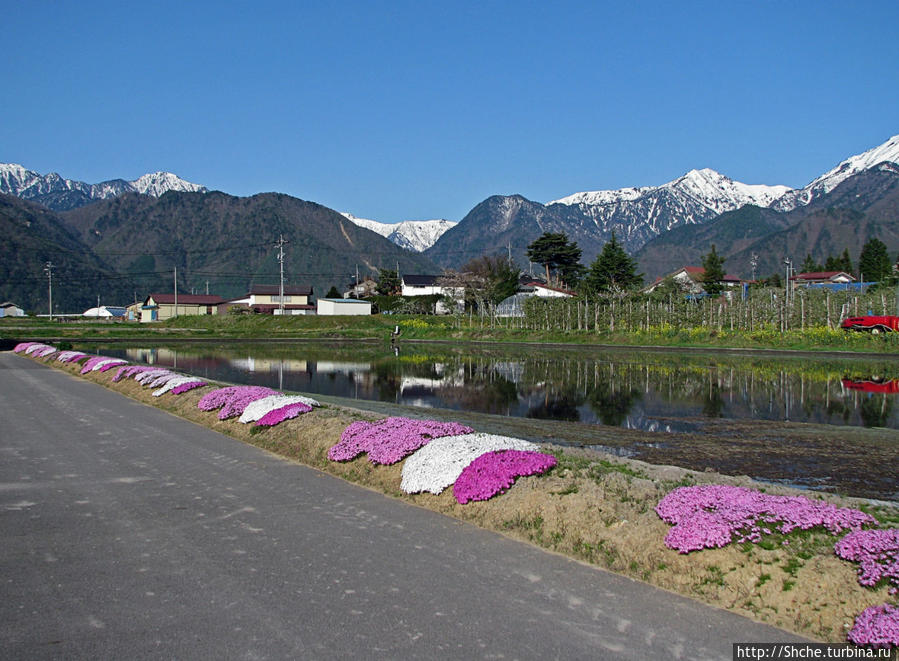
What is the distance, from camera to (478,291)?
8000 cm

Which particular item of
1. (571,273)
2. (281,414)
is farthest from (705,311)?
(281,414)

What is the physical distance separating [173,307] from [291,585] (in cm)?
10564

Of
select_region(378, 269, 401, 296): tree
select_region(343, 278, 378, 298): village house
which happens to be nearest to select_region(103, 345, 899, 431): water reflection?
select_region(378, 269, 401, 296): tree

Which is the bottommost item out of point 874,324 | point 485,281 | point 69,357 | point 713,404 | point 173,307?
point 713,404

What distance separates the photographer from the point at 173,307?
10350cm

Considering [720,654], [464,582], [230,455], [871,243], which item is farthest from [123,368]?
[871,243]

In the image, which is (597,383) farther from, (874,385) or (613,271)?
(613,271)

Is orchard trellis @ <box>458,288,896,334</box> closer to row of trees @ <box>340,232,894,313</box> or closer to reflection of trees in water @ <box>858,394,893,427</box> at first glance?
row of trees @ <box>340,232,894,313</box>

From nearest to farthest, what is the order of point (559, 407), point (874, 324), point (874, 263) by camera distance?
point (559, 407)
point (874, 324)
point (874, 263)

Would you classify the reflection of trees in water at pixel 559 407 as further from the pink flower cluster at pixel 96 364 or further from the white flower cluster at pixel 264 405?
the pink flower cluster at pixel 96 364

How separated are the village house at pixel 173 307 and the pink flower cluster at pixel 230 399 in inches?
3520

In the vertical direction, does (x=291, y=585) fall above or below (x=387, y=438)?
below

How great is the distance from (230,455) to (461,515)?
205 inches

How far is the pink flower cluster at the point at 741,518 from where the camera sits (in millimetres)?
6449
